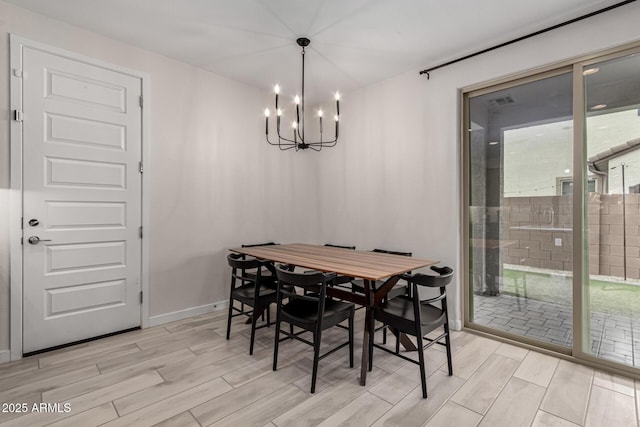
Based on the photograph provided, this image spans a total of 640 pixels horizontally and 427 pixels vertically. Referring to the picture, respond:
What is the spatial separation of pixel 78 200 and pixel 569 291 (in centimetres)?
451

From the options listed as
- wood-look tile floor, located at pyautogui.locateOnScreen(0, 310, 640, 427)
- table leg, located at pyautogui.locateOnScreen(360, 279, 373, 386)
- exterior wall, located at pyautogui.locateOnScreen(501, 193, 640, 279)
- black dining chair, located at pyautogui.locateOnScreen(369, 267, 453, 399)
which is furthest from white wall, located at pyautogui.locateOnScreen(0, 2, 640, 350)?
table leg, located at pyautogui.locateOnScreen(360, 279, 373, 386)

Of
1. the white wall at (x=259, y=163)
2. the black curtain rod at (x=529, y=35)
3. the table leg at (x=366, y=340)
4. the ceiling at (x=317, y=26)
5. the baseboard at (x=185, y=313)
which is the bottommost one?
the baseboard at (x=185, y=313)

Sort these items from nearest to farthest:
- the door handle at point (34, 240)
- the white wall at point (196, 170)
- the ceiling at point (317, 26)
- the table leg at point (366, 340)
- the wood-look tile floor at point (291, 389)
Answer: the wood-look tile floor at point (291, 389)
the table leg at point (366, 340)
the ceiling at point (317, 26)
the door handle at point (34, 240)
the white wall at point (196, 170)

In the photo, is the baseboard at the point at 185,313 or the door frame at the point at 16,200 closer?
the door frame at the point at 16,200

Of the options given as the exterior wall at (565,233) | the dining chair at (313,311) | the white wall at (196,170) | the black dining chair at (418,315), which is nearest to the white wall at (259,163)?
the white wall at (196,170)

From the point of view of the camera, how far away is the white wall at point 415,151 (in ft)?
9.13

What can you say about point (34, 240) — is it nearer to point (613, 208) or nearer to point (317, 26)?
point (317, 26)

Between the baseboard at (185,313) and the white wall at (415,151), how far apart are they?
5.89ft

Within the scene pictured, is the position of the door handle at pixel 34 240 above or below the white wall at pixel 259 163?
below

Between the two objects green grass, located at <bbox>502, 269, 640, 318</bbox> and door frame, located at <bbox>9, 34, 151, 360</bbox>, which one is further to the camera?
door frame, located at <bbox>9, 34, 151, 360</bbox>

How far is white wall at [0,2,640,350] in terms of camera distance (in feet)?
9.32

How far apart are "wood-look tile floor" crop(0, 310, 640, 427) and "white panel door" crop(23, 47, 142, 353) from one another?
35 cm

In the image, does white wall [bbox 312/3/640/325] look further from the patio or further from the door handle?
the door handle

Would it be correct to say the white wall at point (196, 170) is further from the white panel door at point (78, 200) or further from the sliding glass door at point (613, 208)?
the sliding glass door at point (613, 208)
